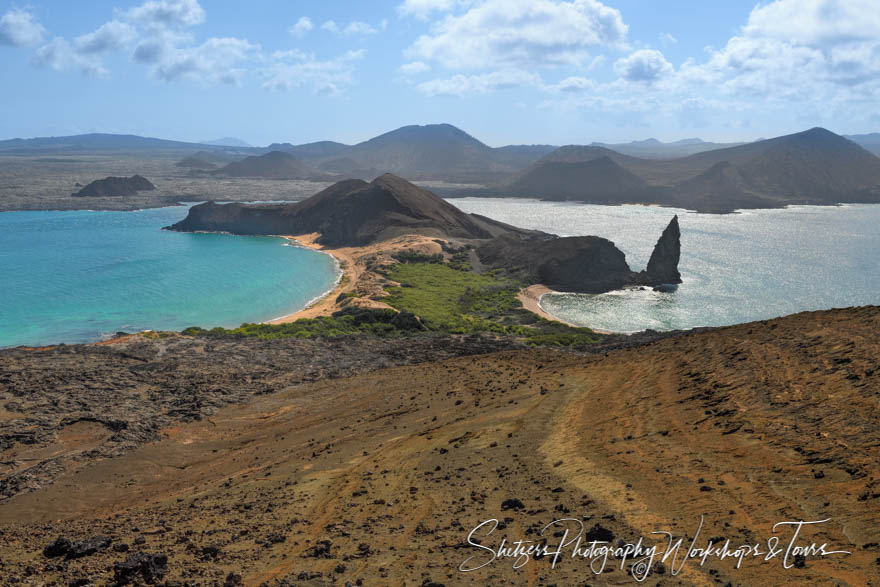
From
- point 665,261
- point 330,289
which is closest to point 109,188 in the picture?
point 330,289

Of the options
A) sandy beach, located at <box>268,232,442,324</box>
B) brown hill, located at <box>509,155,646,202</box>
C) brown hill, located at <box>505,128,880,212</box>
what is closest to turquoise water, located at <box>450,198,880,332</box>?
brown hill, located at <box>505,128,880,212</box>

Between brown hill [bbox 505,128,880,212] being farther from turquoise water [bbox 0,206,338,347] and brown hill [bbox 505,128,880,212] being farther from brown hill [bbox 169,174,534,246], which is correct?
turquoise water [bbox 0,206,338,347]

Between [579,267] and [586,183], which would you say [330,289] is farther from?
[586,183]

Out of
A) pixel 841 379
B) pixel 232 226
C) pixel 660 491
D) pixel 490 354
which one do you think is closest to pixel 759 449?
pixel 660 491

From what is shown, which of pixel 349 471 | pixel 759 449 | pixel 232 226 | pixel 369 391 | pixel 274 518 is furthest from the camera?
pixel 232 226

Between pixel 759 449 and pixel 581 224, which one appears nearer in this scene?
pixel 759 449

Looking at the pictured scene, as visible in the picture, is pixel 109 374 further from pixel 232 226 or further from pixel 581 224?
pixel 581 224

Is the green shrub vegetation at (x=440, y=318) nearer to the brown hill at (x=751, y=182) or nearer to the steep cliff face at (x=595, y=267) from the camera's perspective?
the steep cliff face at (x=595, y=267)
